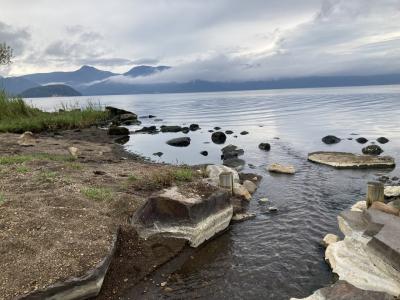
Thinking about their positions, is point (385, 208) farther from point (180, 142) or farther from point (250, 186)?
point (180, 142)

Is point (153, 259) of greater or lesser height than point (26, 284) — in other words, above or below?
below

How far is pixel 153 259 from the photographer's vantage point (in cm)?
1079

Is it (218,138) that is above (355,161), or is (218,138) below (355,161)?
below

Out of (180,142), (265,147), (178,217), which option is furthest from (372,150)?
(178,217)

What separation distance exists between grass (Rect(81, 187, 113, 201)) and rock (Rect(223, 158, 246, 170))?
1248 centimetres

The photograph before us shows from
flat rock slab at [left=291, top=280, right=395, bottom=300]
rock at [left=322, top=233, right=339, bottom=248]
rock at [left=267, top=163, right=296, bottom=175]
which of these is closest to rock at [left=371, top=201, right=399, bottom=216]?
rock at [left=322, top=233, right=339, bottom=248]

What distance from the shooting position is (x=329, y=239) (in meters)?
11.8

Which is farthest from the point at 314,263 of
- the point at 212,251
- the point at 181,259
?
the point at 181,259

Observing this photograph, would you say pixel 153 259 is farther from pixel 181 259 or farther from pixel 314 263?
pixel 314 263

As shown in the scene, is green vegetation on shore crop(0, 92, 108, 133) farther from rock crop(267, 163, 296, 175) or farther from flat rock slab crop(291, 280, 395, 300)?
flat rock slab crop(291, 280, 395, 300)

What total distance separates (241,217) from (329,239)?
358 centimetres

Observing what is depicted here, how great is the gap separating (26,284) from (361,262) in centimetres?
809

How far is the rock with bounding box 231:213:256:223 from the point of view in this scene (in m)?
14.2

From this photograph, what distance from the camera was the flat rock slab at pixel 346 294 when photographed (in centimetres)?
767
